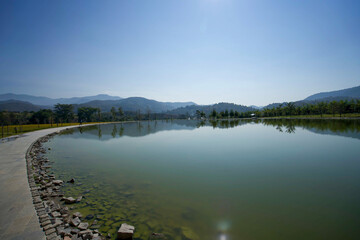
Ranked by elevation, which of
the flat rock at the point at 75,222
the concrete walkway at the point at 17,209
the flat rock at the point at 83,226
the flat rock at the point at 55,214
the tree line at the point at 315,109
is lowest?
the flat rock at the point at 83,226

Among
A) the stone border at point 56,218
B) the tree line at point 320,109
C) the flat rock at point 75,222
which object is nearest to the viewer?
the stone border at point 56,218

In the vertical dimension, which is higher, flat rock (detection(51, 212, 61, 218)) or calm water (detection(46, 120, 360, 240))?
flat rock (detection(51, 212, 61, 218))

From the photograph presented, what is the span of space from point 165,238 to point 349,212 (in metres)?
5.19

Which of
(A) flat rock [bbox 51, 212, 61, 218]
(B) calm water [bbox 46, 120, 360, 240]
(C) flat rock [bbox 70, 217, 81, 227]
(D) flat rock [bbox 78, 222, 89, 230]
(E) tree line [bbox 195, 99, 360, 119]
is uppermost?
(E) tree line [bbox 195, 99, 360, 119]

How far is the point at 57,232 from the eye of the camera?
4.21 metres

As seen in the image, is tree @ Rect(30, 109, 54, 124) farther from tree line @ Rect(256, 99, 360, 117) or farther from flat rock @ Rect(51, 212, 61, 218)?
tree line @ Rect(256, 99, 360, 117)

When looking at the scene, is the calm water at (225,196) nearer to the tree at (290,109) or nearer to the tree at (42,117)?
the tree at (42,117)

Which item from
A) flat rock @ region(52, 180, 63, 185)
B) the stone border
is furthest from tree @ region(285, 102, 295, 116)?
the stone border

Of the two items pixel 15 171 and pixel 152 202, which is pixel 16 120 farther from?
pixel 152 202

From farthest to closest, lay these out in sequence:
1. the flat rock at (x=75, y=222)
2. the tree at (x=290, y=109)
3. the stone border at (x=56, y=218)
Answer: the tree at (x=290, y=109) < the flat rock at (x=75, y=222) < the stone border at (x=56, y=218)

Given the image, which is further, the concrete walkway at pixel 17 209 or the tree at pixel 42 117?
the tree at pixel 42 117

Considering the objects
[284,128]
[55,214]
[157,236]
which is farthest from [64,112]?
[157,236]

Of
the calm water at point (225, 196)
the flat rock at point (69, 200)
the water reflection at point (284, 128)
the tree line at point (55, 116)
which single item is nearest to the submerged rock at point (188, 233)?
the calm water at point (225, 196)

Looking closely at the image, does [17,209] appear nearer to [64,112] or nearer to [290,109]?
[64,112]
